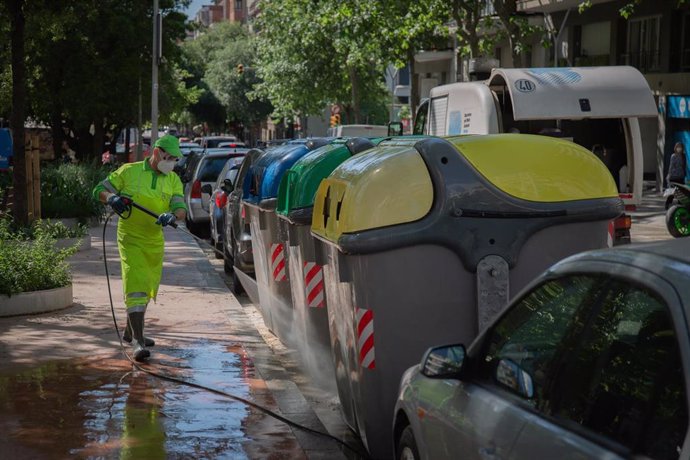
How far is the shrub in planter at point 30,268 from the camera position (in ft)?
36.5

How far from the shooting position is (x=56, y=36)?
66.8 feet

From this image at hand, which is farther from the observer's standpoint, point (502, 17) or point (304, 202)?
point (502, 17)

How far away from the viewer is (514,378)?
4.08 meters

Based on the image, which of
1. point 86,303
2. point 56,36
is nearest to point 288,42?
point 56,36

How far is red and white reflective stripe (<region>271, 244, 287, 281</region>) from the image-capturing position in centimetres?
1017

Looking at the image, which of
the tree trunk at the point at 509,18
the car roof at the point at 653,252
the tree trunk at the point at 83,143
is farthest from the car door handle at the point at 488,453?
the tree trunk at the point at 83,143

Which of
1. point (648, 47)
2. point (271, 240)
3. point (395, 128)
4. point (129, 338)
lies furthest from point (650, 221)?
point (129, 338)

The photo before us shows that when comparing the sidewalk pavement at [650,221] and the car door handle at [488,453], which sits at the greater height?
the car door handle at [488,453]

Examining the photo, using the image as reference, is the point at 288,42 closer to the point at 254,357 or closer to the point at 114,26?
the point at 114,26

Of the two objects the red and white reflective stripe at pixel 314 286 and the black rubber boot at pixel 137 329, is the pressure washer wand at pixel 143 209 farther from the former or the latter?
the red and white reflective stripe at pixel 314 286

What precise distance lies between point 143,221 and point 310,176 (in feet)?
4.78

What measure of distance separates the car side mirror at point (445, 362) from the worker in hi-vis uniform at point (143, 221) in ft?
16.3

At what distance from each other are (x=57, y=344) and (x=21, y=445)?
3.26 metres

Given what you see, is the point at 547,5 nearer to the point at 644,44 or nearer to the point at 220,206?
the point at 644,44
